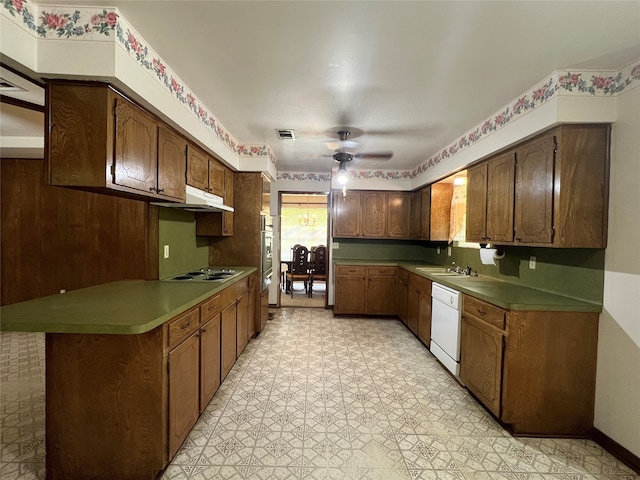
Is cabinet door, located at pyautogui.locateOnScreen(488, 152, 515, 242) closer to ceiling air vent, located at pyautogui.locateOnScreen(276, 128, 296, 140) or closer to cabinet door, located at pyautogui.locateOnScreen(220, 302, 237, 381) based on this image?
ceiling air vent, located at pyautogui.locateOnScreen(276, 128, 296, 140)

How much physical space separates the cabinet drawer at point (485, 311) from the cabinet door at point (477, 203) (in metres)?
0.69

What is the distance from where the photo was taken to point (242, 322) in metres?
3.12

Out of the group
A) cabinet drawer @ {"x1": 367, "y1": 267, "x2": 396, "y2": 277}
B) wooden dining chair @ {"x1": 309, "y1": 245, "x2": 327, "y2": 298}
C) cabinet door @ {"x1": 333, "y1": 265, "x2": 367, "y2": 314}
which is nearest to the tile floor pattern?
cabinet door @ {"x1": 333, "y1": 265, "x2": 367, "y2": 314}

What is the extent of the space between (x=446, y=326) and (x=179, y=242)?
2763 mm

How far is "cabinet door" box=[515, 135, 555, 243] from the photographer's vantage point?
2.03 meters

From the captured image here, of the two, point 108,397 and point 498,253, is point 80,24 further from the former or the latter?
point 498,253

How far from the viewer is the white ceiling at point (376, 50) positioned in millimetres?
1384

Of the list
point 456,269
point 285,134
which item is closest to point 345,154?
point 285,134

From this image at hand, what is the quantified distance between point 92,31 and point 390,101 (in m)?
1.90

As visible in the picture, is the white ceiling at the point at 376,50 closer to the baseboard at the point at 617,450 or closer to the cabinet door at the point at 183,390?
the cabinet door at the point at 183,390

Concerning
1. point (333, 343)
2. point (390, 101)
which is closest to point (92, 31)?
point (390, 101)

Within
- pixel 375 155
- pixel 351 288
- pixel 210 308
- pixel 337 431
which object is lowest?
pixel 337 431

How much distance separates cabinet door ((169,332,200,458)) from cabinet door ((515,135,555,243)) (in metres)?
2.51

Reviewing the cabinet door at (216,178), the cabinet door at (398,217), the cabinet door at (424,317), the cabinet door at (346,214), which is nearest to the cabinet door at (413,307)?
the cabinet door at (424,317)
